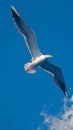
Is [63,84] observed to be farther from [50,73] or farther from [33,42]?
[33,42]

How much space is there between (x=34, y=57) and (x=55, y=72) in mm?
1794

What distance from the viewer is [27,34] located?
78.1 ft

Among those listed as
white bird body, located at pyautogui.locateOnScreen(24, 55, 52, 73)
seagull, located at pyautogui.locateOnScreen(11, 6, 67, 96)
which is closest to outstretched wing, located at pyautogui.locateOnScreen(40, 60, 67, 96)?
seagull, located at pyautogui.locateOnScreen(11, 6, 67, 96)

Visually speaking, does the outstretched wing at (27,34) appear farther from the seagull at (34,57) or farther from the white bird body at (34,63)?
the white bird body at (34,63)

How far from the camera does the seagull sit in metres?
23.3

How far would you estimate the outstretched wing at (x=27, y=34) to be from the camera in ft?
76.4

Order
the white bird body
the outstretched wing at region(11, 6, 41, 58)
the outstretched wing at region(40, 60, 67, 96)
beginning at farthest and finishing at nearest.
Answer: the outstretched wing at region(40, 60, 67, 96)
the white bird body
the outstretched wing at region(11, 6, 41, 58)

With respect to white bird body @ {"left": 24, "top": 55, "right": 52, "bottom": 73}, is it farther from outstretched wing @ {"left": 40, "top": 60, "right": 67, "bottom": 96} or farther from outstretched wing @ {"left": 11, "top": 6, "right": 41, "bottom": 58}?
outstretched wing @ {"left": 40, "top": 60, "right": 67, "bottom": 96}

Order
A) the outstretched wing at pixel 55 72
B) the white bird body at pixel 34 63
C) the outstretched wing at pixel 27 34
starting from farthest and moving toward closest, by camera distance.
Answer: the outstretched wing at pixel 55 72 < the white bird body at pixel 34 63 < the outstretched wing at pixel 27 34

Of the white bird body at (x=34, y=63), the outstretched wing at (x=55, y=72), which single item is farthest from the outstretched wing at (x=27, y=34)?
the outstretched wing at (x=55, y=72)

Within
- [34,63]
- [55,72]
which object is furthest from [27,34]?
[55,72]

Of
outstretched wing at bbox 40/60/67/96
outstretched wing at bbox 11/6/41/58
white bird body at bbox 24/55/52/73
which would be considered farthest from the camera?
outstretched wing at bbox 40/60/67/96

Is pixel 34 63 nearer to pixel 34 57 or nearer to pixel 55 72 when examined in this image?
pixel 34 57

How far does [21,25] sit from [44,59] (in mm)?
2406
